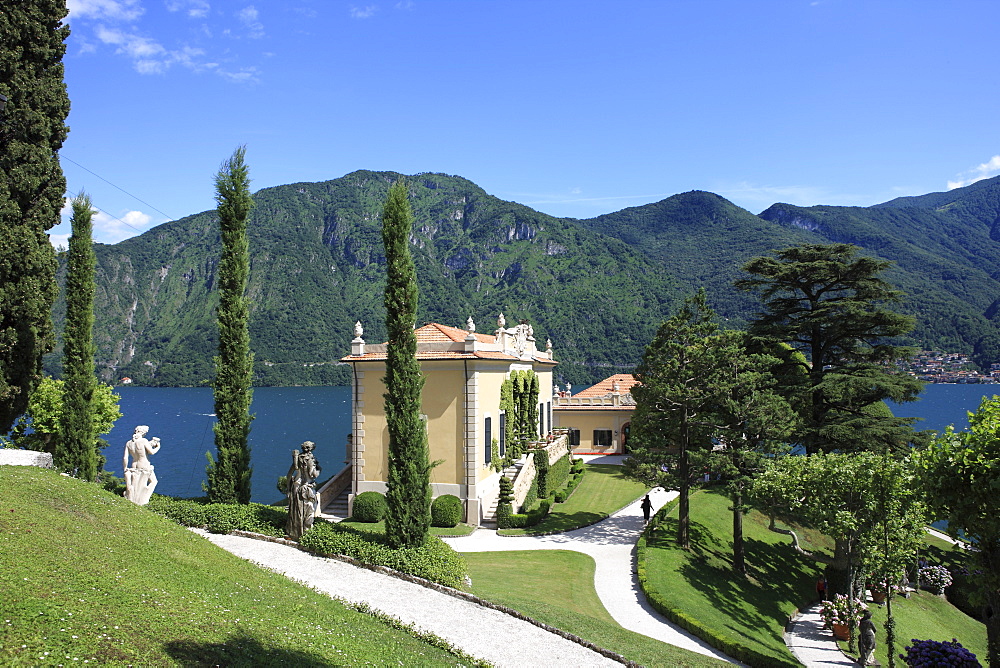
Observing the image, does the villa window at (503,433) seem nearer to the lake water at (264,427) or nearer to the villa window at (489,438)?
the villa window at (489,438)

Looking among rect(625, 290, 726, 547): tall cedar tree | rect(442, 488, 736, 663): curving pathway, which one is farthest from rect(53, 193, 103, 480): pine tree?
rect(625, 290, 726, 547): tall cedar tree

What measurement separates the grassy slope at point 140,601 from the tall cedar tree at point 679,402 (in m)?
15.5

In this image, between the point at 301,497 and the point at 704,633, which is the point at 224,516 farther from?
the point at 704,633

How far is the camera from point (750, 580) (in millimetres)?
23609

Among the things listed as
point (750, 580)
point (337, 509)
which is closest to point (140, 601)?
point (337, 509)

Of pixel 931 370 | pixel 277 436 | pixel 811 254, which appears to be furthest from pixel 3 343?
pixel 931 370

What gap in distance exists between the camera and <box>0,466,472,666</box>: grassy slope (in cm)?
741

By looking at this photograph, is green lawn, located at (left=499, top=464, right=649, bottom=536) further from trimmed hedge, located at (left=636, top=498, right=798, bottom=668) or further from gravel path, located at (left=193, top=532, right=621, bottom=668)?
gravel path, located at (left=193, top=532, right=621, bottom=668)

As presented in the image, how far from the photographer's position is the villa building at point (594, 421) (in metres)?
47.7

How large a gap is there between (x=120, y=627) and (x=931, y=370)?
173 m

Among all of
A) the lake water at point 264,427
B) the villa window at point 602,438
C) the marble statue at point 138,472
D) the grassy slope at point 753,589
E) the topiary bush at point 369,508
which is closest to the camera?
the marble statue at point 138,472

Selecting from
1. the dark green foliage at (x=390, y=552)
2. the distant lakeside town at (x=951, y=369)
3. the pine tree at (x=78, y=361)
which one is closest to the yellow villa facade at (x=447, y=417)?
the dark green foliage at (x=390, y=552)

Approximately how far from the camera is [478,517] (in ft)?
86.5

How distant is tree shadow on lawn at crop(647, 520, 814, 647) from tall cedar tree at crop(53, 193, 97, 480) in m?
19.6
